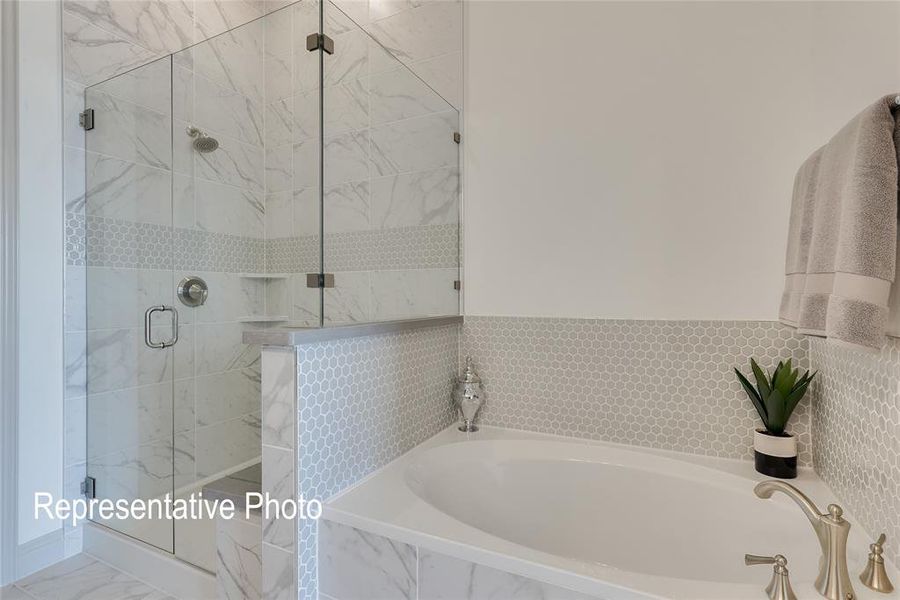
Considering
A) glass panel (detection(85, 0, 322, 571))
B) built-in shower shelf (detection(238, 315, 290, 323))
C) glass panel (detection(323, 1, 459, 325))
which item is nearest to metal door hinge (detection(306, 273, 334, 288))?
glass panel (detection(323, 1, 459, 325))

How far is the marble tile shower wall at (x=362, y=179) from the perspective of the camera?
4.24ft

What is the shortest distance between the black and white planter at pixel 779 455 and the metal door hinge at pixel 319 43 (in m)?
1.75

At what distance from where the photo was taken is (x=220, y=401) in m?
1.77

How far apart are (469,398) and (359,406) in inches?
22.7

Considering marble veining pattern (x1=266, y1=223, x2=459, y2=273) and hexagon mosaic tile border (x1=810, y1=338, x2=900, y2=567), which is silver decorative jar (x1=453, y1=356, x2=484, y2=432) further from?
hexagon mosaic tile border (x1=810, y1=338, x2=900, y2=567)

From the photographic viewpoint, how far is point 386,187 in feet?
5.64

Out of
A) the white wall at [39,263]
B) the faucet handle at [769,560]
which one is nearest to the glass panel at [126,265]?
the white wall at [39,263]

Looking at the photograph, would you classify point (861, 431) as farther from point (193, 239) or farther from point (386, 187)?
point (193, 239)

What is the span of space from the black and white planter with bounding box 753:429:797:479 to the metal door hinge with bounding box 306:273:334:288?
141cm

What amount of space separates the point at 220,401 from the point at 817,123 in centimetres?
236

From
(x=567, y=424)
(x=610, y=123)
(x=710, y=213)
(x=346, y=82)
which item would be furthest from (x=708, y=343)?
(x=346, y=82)

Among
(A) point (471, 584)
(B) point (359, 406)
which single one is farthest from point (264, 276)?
(A) point (471, 584)

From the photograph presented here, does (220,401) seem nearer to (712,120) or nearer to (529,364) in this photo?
(529,364)

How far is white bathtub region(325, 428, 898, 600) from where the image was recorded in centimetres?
96
